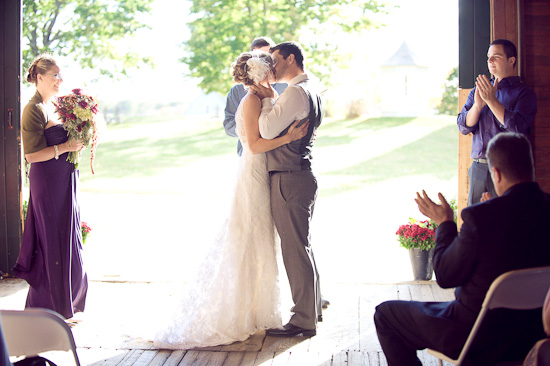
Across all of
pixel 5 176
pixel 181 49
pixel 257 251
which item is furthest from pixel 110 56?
pixel 257 251

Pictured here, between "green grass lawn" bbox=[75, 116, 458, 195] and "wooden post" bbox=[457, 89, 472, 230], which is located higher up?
"wooden post" bbox=[457, 89, 472, 230]

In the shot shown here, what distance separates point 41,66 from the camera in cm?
375

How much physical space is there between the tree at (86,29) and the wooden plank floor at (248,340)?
18.1ft

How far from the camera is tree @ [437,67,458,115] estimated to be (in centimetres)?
1683

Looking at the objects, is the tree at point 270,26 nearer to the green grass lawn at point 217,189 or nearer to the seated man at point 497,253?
the green grass lawn at point 217,189

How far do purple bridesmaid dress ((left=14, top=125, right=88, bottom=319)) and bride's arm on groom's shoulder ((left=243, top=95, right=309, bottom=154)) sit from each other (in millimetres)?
1198

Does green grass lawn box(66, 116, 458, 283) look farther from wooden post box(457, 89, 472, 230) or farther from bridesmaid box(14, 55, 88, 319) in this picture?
wooden post box(457, 89, 472, 230)

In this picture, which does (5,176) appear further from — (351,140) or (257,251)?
(351,140)

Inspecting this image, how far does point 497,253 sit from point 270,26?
10.6 metres

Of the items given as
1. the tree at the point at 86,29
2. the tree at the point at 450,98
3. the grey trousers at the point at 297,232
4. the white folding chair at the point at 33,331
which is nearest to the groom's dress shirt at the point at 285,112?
the grey trousers at the point at 297,232

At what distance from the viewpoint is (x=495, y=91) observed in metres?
3.75

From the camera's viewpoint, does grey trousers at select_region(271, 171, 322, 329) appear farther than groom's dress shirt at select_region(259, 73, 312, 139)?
Yes

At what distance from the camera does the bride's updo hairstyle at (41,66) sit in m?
3.75

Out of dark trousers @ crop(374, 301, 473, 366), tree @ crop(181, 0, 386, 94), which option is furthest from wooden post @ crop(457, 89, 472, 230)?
tree @ crop(181, 0, 386, 94)
